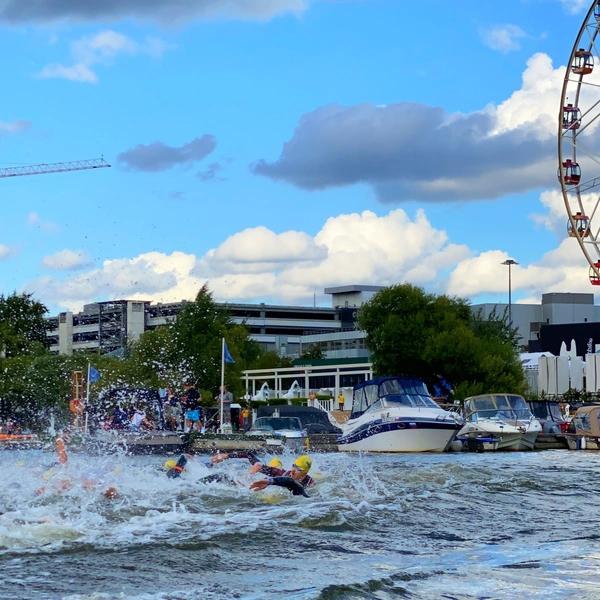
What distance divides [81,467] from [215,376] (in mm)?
43932

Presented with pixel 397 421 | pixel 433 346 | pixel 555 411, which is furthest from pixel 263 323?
pixel 397 421

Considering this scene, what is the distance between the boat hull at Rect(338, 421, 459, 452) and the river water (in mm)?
14926

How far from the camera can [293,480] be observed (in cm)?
2142

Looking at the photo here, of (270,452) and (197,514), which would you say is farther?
(270,452)

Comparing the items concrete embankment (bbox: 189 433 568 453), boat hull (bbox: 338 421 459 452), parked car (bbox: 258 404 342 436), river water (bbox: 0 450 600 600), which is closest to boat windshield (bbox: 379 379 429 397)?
boat hull (bbox: 338 421 459 452)

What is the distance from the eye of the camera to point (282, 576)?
13531 millimetres

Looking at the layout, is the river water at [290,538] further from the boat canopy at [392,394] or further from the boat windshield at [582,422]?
the boat windshield at [582,422]

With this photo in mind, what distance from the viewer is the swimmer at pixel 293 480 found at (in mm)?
21094

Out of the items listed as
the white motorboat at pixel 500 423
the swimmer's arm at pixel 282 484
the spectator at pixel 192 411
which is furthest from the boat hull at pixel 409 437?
the swimmer's arm at pixel 282 484

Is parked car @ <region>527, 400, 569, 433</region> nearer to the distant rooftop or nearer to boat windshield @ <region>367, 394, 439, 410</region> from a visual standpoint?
boat windshield @ <region>367, 394, 439, 410</region>

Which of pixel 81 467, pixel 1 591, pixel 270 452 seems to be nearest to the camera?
pixel 1 591

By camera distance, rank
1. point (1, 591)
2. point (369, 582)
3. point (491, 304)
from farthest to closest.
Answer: point (491, 304) < point (369, 582) < point (1, 591)

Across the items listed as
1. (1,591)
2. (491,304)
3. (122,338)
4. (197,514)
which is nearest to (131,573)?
(1,591)

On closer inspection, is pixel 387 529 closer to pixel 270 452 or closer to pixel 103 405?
pixel 270 452
